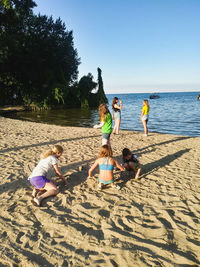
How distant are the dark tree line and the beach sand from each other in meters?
24.0

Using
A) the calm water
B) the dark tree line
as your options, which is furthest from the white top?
the dark tree line

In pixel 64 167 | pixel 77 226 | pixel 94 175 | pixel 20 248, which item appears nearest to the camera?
pixel 20 248

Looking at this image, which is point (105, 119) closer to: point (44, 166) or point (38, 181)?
point (44, 166)

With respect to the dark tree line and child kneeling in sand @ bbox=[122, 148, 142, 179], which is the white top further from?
the dark tree line

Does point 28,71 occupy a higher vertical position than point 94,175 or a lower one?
higher

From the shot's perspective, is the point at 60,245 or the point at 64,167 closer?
the point at 60,245

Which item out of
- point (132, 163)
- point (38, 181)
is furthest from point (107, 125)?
point (38, 181)

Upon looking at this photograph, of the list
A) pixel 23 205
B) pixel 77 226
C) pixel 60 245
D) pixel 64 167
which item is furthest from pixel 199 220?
pixel 64 167

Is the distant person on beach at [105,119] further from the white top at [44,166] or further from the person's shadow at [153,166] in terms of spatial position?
the white top at [44,166]

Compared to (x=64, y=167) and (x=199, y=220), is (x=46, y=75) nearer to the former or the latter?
(x=64, y=167)

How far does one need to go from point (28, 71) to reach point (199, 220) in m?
30.9

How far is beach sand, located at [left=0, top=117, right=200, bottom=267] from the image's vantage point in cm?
244

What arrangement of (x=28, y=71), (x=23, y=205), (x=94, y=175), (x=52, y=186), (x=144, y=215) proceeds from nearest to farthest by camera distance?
1. (x=144, y=215)
2. (x=23, y=205)
3. (x=52, y=186)
4. (x=94, y=175)
5. (x=28, y=71)

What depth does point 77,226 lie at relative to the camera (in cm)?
303
